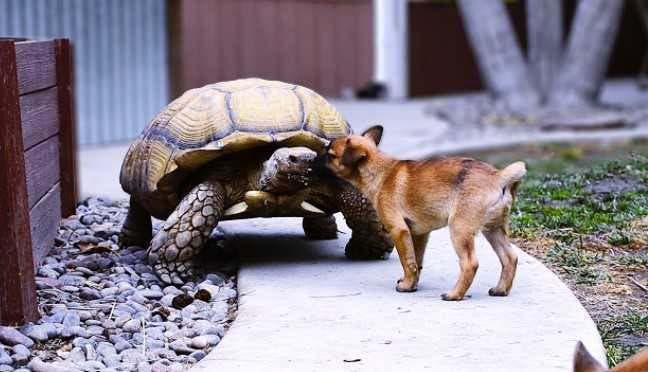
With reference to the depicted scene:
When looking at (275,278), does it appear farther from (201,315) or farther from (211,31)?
(211,31)

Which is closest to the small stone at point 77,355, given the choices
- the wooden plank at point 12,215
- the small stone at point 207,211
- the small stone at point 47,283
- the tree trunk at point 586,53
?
the wooden plank at point 12,215

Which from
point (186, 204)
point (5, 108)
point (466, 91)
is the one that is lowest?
point (466, 91)

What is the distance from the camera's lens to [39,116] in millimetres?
6328

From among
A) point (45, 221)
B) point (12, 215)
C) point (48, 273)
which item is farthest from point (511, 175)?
point (45, 221)

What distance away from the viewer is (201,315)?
528 cm

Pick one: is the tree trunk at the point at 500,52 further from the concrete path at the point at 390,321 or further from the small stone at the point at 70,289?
the small stone at the point at 70,289

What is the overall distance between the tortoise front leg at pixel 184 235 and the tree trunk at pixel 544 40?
11466mm

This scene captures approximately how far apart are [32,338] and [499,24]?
504 inches

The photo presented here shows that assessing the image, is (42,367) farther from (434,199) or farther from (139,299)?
(434,199)

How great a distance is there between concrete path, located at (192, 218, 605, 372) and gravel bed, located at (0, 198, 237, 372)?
0.19m

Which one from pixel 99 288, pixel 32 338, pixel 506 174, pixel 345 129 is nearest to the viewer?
pixel 32 338

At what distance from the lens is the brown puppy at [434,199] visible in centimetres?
505

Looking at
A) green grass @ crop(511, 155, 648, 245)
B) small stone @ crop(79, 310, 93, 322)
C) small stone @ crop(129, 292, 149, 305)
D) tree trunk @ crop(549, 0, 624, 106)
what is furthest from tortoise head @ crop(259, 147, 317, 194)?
tree trunk @ crop(549, 0, 624, 106)

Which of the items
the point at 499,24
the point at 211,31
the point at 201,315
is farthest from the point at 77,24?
the point at 201,315
